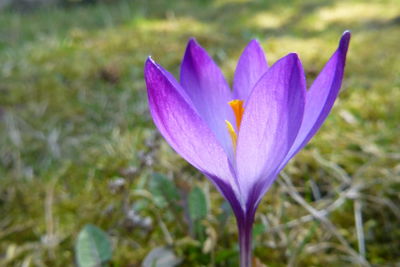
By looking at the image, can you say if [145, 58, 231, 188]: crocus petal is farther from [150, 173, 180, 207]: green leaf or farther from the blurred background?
[150, 173, 180, 207]: green leaf

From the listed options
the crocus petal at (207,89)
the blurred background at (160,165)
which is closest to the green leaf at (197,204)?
the blurred background at (160,165)

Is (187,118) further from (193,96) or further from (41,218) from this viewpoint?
(41,218)

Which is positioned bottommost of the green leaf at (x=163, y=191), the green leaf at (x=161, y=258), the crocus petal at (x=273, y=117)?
the green leaf at (x=161, y=258)

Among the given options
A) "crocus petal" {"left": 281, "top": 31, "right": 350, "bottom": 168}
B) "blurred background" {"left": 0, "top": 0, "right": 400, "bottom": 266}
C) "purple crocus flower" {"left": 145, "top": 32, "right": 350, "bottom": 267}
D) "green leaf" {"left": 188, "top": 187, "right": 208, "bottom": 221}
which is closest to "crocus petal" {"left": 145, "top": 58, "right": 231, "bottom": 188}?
"purple crocus flower" {"left": 145, "top": 32, "right": 350, "bottom": 267}

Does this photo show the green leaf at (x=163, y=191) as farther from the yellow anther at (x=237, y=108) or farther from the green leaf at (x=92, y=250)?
the yellow anther at (x=237, y=108)

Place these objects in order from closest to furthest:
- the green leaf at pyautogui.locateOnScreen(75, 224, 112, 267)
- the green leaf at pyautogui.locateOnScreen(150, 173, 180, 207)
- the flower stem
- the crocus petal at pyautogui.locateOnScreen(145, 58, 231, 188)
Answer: the crocus petal at pyautogui.locateOnScreen(145, 58, 231, 188) < the flower stem < the green leaf at pyautogui.locateOnScreen(75, 224, 112, 267) < the green leaf at pyautogui.locateOnScreen(150, 173, 180, 207)

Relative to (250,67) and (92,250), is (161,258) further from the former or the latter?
(250,67)

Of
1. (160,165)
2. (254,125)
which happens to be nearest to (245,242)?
(254,125)
